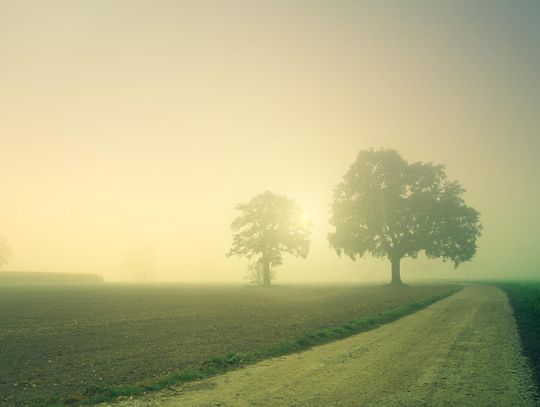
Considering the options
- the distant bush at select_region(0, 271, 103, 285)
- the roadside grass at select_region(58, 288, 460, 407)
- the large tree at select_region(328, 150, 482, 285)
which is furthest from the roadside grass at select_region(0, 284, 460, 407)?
the distant bush at select_region(0, 271, 103, 285)

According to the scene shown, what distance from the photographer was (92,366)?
1301cm

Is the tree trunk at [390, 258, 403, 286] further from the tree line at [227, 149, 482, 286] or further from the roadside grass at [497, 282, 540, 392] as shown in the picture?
the roadside grass at [497, 282, 540, 392]

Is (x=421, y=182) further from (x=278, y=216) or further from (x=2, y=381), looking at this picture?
(x=2, y=381)

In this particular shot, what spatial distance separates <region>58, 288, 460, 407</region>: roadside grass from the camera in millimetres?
10086

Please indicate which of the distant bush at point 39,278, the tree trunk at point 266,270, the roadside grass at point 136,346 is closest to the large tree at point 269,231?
the tree trunk at point 266,270

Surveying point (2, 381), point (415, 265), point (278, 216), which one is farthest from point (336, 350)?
point (415, 265)

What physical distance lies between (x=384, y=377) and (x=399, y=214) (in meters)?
51.6

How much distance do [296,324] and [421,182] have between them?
47.3 meters

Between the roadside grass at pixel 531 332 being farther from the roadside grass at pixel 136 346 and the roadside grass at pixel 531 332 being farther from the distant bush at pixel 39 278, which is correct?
the distant bush at pixel 39 278

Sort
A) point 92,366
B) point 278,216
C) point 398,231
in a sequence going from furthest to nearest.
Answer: point 278,216 → point 398,231 → point 92,366

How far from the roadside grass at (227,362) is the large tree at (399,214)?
3930 centimetres

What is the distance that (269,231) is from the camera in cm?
6925

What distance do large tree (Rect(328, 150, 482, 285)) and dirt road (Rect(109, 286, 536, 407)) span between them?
144ft

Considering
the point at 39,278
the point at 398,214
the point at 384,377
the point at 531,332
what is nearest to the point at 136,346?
the point at 384,377
